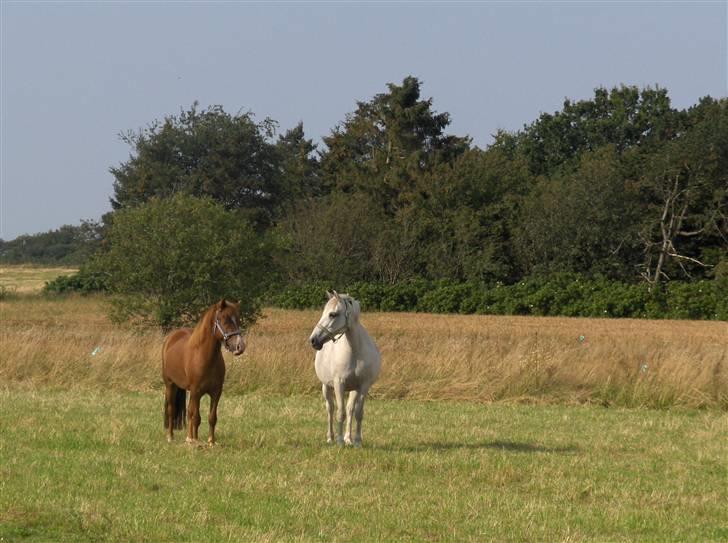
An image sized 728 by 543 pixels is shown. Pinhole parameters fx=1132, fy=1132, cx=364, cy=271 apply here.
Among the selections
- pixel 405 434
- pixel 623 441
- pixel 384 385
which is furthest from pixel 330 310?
pixel 384 385

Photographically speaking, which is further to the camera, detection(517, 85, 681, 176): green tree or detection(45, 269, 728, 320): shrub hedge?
detection(517, 85, 681, 176): green tree

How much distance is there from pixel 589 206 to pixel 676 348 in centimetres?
3508

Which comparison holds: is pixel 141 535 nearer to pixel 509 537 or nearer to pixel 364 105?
pixel 509 537

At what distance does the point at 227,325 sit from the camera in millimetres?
12758

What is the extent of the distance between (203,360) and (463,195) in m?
47.4

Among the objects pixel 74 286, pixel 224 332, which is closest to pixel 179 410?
pixel 224 332

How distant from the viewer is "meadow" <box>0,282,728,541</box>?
904 centimetres

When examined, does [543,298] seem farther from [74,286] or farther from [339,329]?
[339,329]

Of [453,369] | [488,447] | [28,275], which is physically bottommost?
[488,447]

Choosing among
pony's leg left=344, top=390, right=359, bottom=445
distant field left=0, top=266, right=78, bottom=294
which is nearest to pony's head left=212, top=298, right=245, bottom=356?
pony's leg left=344, top=390, right=359, bottom=445

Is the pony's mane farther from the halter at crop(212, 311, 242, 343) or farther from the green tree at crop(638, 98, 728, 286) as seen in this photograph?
the green tree at crop(638, 98, 728, 286)

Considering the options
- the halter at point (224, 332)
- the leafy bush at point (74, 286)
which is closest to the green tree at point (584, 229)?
the leafy bush at point (74, 286)

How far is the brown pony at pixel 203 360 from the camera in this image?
12.8 m

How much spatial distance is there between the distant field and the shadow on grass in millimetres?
58549
